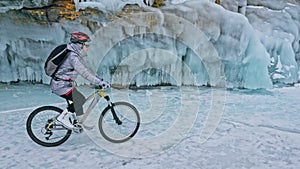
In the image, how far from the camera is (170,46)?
7.52 meters

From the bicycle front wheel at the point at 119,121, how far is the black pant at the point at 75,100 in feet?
1.02

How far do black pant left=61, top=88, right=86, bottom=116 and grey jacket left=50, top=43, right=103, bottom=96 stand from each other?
7cm

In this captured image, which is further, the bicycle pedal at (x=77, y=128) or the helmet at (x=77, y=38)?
the bicycle pedal at (x=77, y=128)

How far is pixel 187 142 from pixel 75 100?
1.61 meters

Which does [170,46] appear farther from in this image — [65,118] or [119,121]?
[65,118]

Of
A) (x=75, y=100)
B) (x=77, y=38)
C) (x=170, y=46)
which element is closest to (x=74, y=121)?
(x=75, y=100)

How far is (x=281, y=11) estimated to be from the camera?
31.0 ft

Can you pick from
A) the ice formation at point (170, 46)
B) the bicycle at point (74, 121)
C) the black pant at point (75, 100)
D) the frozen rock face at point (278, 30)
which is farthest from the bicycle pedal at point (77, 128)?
the frozen rock face at point (278, 30)

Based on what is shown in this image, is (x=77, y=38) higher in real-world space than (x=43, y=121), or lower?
higher

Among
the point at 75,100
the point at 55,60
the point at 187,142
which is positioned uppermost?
the point at 55,60

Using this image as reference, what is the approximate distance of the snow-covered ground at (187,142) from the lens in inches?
110

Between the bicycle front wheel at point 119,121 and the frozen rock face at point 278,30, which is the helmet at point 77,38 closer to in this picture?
the bicycle front wheel at point 119,121

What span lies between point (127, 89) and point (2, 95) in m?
3.46

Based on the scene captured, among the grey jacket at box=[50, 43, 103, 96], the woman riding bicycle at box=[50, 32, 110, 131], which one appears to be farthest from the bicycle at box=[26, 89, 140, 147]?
the grey jacket at box=[50, 43, 103, 96]
